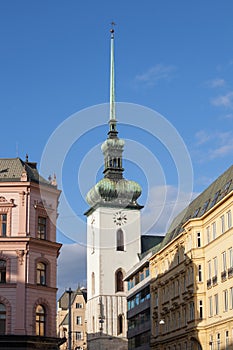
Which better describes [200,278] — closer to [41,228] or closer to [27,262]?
[41,228]

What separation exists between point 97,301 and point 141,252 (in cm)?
1507

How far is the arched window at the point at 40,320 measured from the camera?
69125 mm

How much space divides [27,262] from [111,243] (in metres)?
90.6

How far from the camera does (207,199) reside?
94.9 meters

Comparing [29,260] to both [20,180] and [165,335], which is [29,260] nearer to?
[20,180]

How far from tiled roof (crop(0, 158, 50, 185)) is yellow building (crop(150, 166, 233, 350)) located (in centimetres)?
1996

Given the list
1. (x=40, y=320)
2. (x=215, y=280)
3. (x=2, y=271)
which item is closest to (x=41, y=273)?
(x=2, y=271)

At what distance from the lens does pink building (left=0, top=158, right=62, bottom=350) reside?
67.3 m

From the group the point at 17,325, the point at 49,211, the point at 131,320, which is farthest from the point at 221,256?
the point at 131,320

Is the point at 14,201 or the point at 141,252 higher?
the point at 141,252

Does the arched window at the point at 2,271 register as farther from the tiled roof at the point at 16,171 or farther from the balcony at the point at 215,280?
the balcony at the point at 215,280

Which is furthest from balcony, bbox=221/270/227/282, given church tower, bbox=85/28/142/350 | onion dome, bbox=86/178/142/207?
onion dome, bbox=86/178/142/207

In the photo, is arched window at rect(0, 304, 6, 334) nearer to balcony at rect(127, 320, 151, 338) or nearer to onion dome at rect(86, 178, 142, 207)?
balcony at rect(127, 320, 151, 338)

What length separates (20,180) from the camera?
7200cm
